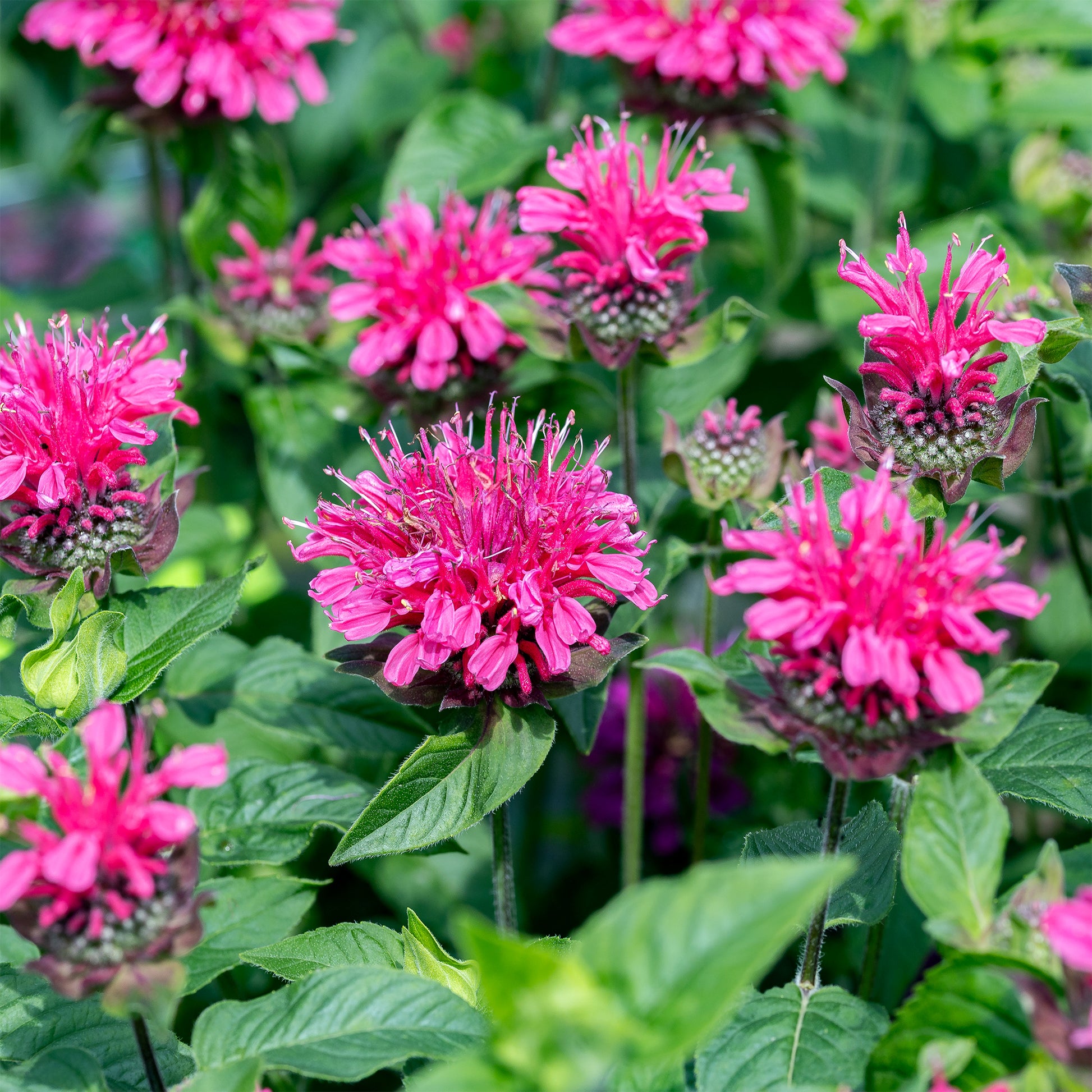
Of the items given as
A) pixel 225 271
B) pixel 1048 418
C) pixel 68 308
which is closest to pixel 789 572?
pixel 1048 418

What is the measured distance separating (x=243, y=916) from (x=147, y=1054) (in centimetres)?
24

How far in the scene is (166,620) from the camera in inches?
48.8

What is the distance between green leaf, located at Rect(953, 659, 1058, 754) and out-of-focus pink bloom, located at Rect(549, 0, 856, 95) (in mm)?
1079

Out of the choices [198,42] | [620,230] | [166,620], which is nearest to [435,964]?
[166,620]

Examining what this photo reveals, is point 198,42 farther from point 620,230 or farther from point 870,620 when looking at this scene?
point 870,620

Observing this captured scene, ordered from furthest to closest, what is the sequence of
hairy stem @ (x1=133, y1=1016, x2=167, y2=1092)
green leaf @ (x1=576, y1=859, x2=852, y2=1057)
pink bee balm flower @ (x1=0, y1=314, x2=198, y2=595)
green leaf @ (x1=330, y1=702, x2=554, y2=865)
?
pink bee balm flower @ (x1=0, y1=314, x2=198, y2=595)
green leaf @ (x1=330, y1=702, x2=554, y2=865)
hairy stem @ (x1=133, y1=1016, x2=167, y2=1092)
green leaf @ (x1=576, y1=859, x2=852, y2=1057)

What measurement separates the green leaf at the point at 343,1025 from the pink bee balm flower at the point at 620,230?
73cm

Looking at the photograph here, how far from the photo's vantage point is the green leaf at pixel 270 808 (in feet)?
4.12

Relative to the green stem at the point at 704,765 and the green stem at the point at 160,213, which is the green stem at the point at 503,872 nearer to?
the green stem at the point at 704,765

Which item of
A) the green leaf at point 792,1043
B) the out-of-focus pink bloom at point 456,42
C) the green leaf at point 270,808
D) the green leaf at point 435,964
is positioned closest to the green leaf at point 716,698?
the green leaf at point 792,1043

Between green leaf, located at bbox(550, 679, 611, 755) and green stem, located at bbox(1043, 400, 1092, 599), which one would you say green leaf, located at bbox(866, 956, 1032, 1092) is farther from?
green stem, located at bbox(1043, 400, 1092, 599)

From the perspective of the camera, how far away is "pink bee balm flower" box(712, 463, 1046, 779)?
0.92m

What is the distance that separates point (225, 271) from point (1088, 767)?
4.67 ft

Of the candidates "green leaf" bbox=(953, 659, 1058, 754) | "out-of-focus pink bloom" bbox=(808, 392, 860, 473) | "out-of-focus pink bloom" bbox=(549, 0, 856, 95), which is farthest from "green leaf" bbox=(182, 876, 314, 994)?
"out-of-focus pink bloom" bbox=(549, 0, 856, 95)
